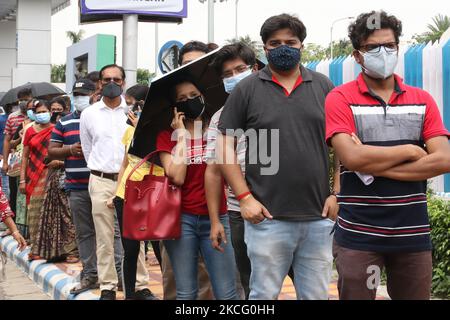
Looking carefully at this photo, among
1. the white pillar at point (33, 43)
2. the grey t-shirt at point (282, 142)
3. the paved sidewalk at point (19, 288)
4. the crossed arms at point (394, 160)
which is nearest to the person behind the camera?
the crossed arms at point (394, 160)

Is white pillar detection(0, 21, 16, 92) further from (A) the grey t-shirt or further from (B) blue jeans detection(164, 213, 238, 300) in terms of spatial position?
(A) the grey t-shirt

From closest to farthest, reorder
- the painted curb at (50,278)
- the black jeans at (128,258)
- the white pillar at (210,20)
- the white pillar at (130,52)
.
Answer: the black jeans at (128,258) < the painted curb at (50,278) < the white pillar at (130,52) < the white pillar at (210,20)

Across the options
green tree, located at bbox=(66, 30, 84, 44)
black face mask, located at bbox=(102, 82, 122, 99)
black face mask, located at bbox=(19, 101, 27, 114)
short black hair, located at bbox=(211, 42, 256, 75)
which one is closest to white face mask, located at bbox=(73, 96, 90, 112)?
black face mask, located at bbox=(102, 82, 122, 99)

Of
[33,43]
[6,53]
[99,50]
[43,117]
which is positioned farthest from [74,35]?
[43,117]

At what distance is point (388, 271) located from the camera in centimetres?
325

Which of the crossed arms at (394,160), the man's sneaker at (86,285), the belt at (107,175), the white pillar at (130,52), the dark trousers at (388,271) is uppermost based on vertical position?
the white pillar at (130,52)

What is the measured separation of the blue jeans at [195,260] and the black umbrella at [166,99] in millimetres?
524

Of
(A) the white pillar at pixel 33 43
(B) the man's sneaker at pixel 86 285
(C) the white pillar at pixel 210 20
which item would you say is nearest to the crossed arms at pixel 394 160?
(B) the man's sneaker at pixel 86 285

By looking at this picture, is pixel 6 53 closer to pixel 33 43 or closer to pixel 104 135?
pixel 33 43

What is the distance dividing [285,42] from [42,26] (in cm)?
1711

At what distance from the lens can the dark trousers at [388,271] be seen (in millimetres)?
3133

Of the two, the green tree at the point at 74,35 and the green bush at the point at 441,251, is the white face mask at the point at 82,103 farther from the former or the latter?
the green tree at the point at 74,35

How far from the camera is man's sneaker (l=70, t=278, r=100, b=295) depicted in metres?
6.07

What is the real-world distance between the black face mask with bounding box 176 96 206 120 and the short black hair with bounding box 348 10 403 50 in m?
0.99
